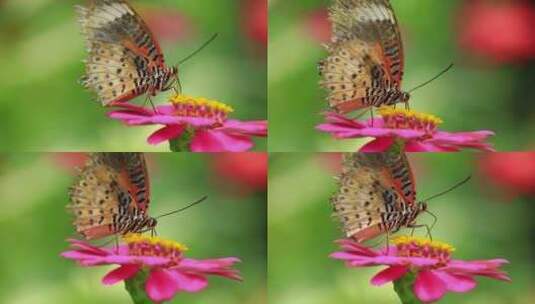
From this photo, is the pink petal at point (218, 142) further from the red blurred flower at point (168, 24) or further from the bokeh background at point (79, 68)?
the red blurred flower at point (168, 24)

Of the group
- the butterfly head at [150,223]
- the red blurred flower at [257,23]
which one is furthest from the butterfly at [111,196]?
the red blurred flower at [257,23]

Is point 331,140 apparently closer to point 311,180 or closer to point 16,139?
point 311,180

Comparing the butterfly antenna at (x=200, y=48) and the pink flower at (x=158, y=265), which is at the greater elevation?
the butterfly antenna at (x=200, y=48)

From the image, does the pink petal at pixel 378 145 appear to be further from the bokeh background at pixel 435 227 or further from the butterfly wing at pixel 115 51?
the butterfly wing at pixel 115 51

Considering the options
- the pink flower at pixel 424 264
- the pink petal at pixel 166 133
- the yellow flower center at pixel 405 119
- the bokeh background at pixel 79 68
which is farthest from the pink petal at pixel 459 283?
the pink petal at pixel 166 133

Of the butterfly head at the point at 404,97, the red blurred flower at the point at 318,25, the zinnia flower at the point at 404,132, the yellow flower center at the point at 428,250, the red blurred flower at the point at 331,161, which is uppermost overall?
the red blurred flower at the point at 318,25

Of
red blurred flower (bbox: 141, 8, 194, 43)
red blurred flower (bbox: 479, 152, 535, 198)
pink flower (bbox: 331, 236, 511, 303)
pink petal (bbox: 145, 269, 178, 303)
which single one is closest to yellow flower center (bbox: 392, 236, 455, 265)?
pink flower (bbox: 331, 236, 511, 303)
